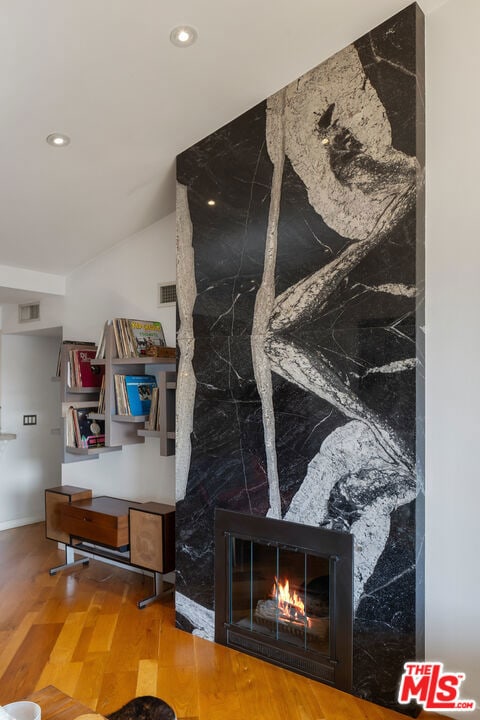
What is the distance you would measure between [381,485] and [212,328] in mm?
1260

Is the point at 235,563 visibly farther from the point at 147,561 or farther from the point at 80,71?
the point at 80,71

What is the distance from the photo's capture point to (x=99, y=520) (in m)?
3.56

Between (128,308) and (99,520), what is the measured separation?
5.32 ft

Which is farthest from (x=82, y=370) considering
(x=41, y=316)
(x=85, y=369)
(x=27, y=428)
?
(x=27, y=428)

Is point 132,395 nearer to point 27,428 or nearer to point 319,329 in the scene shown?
point 319,329

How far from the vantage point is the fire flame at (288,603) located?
252 cm

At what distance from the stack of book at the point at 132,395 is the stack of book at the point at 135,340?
189 mm

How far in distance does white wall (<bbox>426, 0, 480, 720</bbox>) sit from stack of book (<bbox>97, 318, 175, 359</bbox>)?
1902 mm

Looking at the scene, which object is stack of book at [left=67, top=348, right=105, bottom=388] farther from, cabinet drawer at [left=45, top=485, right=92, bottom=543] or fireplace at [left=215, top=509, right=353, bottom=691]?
fireplace at [left=215, top=509, right=353, bottom=691]

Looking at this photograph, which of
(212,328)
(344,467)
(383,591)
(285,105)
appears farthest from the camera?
(212,328)

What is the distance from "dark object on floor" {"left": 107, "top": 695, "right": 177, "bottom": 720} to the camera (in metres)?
1.34

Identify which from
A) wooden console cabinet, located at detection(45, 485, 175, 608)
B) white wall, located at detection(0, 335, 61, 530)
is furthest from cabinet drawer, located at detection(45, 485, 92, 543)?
white wall, located at detection(0, 335, 61, 530)

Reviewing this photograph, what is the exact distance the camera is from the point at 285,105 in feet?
8.54

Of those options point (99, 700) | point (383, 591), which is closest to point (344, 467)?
point (383, 591)
